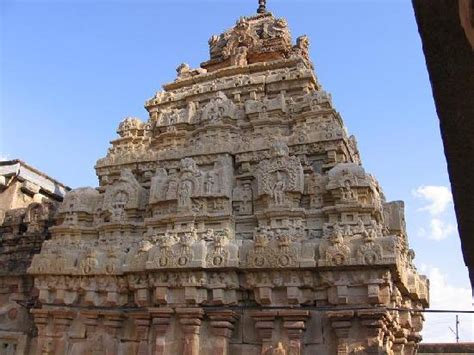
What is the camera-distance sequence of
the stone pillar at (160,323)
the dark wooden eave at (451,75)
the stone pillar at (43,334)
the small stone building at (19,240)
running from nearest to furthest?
the dark wooden eave at (451,75), the stone pillar at (160,323), the stone pillar at (43,334), the small stone building at (19,240)

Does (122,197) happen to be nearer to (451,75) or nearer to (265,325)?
(265,325)

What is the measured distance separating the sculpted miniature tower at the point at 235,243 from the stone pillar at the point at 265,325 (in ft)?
0.06

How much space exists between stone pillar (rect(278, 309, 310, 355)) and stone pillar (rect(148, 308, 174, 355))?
1.84 meters

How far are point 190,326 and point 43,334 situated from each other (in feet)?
10.0

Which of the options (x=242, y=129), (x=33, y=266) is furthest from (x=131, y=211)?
(x=242, y=129)

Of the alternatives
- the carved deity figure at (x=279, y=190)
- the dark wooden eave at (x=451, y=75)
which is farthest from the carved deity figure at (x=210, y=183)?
the dark wooden eave at (x=451, y=75)

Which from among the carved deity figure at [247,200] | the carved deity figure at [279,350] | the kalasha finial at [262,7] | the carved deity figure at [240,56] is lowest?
the carved deity figure at [279,350]

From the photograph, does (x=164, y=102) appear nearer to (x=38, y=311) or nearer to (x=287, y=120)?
(x=287, y=120)

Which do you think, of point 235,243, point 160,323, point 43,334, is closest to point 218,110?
point 235,243

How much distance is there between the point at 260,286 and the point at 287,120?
375 centimetres

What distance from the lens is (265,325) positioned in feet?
24.1

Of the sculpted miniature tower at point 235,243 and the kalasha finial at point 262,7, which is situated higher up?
the kalasha finial at point 262,7

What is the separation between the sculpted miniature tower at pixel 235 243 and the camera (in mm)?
7219

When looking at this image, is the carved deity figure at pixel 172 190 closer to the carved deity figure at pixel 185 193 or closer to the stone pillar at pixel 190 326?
the carved deity figure at pixel 185 193
